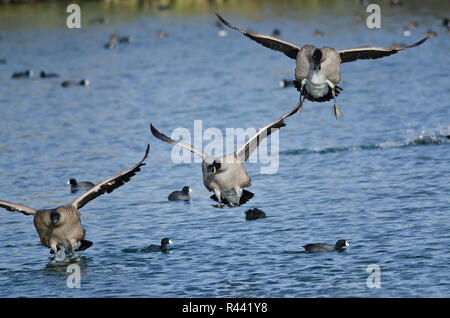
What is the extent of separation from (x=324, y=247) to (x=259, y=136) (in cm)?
362

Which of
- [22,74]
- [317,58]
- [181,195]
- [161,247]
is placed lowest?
[161,247]

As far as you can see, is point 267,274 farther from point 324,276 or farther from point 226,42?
point 226,42

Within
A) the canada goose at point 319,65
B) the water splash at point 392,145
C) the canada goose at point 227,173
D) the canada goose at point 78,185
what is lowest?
the canada goose at point 78,185

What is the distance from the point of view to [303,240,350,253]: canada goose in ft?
62.5

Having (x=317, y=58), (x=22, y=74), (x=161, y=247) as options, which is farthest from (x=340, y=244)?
(x=22, y=74)

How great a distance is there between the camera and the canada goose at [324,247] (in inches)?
750

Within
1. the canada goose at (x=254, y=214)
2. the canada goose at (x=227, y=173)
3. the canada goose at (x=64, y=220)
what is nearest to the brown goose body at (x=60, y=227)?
the canada goose at (x=64, y=220)

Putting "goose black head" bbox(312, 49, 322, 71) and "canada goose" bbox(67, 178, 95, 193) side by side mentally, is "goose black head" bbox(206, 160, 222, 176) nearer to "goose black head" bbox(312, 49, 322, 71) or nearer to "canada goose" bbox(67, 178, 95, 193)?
"goose black head" bbox(312, 49, 322, 71)

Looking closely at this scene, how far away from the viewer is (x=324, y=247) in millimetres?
19047

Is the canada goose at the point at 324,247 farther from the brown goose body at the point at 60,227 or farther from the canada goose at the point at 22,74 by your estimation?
the canada goose at the point at 22,74

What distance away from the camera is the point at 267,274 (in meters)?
18.0

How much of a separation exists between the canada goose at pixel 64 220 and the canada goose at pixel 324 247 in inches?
158

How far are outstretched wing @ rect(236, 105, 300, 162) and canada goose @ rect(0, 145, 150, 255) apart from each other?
7.17ft

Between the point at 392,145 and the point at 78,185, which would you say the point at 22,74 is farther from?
the point at 392,145
